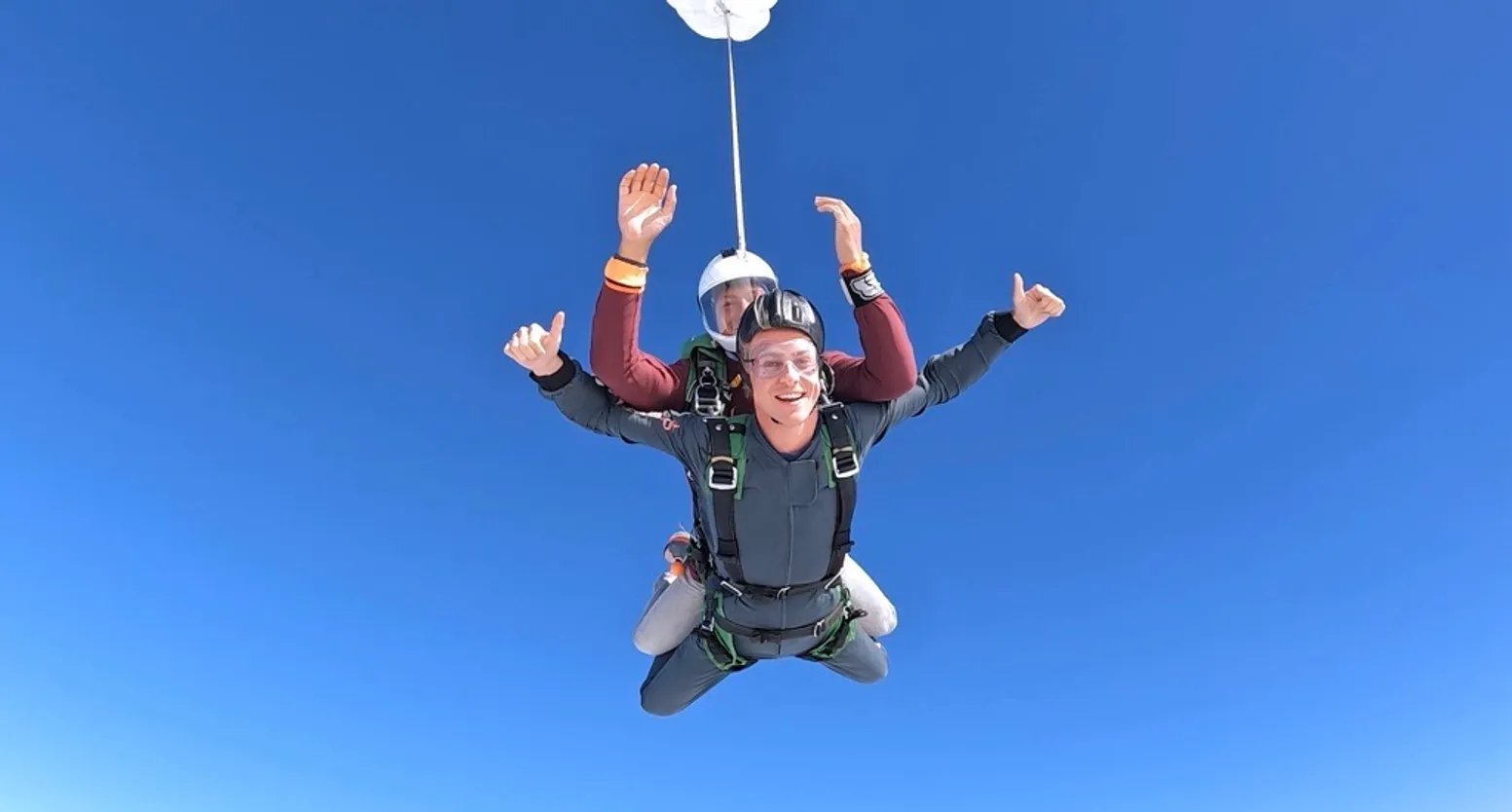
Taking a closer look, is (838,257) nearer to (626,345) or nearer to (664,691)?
(626,345)

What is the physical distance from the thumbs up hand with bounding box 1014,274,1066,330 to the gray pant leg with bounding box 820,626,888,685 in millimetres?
1888

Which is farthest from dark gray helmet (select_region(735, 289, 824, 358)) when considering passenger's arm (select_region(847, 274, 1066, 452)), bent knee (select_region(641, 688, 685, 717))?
bent knee (select_region(641, 688, 685, 717))

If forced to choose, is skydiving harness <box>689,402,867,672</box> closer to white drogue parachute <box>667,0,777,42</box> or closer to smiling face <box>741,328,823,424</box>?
smiling face <box>741,328,823,424</box>

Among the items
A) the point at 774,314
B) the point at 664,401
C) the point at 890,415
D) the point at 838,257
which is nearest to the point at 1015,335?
the point at 890,415

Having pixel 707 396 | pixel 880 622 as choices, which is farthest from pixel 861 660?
pixel 707 396

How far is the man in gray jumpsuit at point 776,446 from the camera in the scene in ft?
12.9

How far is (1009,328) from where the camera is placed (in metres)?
4.62

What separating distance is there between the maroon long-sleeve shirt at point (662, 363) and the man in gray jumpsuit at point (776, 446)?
116 mm

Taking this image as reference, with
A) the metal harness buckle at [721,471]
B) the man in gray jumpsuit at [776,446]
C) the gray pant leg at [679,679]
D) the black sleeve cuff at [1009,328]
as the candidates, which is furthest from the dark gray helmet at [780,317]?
the gray pant leg at [679,679]

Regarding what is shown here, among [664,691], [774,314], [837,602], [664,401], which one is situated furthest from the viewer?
[664,691]

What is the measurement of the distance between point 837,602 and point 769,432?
1.16 metres

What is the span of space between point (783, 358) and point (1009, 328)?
136 cm

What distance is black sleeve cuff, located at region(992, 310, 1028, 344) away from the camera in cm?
461

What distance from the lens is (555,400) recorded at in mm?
4078
